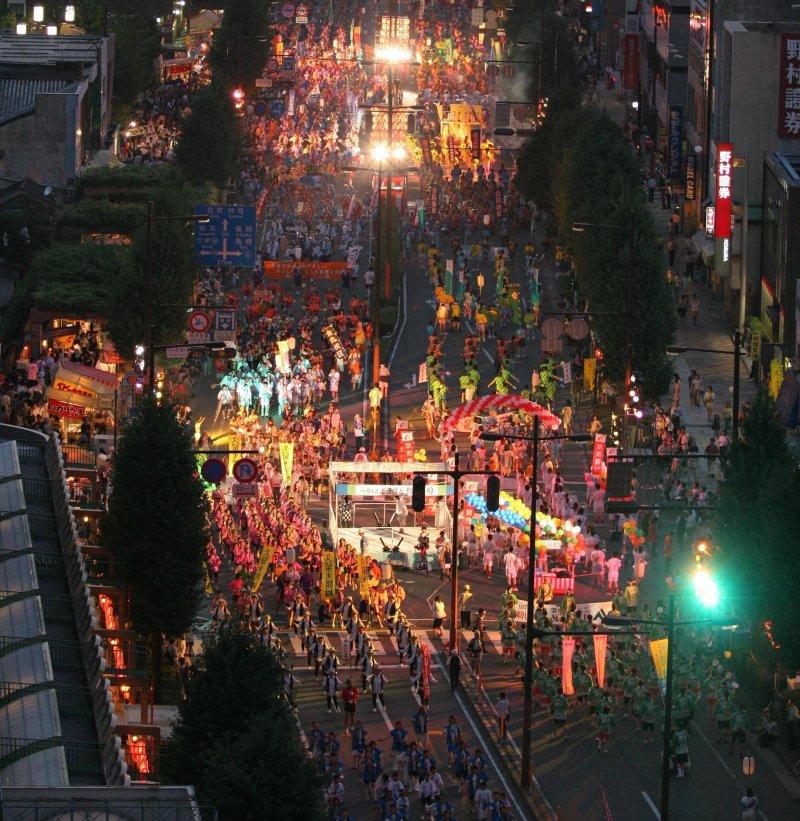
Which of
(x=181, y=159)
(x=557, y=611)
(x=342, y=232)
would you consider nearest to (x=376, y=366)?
(x=557, y=611)

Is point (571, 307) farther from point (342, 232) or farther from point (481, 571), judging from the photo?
point (481, 571)

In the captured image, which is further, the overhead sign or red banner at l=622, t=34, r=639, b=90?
red banner at l=622, t=34, r=639, b=90

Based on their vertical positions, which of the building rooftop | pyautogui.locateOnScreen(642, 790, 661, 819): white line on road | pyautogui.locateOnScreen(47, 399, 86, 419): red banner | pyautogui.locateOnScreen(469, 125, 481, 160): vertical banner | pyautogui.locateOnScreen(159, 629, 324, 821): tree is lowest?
pyautogui.locateOnScreen(642, 790, 661, 819): white line on road

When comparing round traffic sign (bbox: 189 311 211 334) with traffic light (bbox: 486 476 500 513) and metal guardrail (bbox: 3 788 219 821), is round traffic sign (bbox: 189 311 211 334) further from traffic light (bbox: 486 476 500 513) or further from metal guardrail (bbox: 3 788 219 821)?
metal guardrail (bbox: 3 788 219 821)

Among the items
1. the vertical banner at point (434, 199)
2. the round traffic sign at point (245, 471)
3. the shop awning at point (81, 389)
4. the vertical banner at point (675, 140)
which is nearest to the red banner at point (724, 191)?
the vertical banner at point (434, 199)

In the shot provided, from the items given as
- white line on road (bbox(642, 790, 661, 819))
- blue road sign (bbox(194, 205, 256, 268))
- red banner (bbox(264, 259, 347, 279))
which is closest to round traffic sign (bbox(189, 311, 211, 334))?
blue road sign (bbox(194, 205, 256, 268))

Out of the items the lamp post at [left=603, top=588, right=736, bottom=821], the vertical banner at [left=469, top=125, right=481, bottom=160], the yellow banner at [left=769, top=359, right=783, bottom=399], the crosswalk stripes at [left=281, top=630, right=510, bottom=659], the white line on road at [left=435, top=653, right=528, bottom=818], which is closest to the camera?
the lamp post at [left=603, top=588, right=736, bottom=821]
